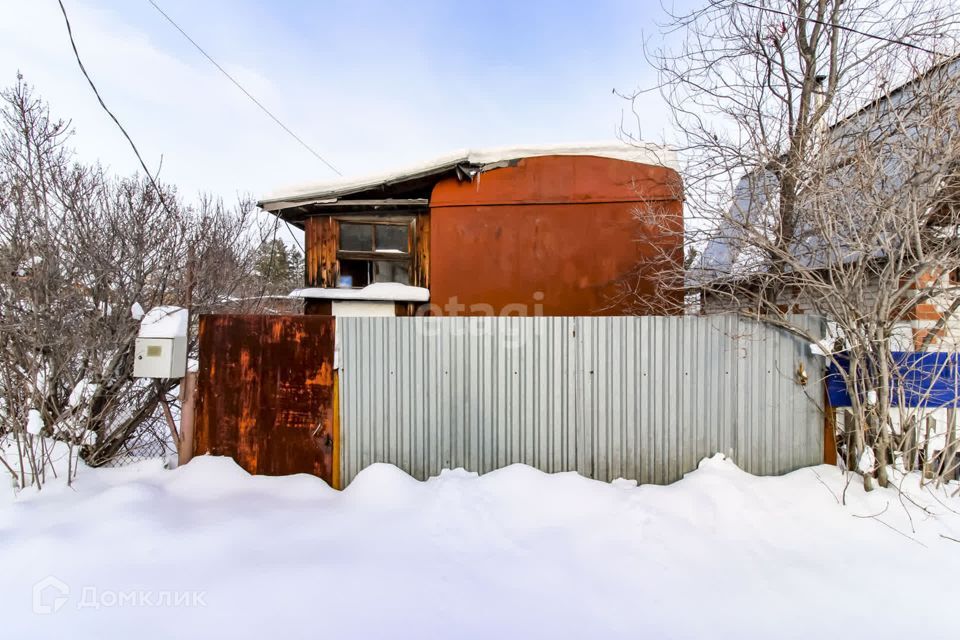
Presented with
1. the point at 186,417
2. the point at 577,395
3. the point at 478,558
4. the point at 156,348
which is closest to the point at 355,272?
the point at 156,348

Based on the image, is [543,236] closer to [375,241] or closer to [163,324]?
[375,241]

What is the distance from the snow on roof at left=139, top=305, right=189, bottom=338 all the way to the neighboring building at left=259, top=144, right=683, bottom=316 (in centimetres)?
276

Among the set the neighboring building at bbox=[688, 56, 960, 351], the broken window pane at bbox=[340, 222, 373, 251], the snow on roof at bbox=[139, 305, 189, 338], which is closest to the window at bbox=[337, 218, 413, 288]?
the broken window pane at bbox=[340, 222, 373, 251]

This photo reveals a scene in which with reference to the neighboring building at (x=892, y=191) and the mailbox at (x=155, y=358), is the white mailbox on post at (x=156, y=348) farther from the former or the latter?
the neighboring building at (x=892, y=191)

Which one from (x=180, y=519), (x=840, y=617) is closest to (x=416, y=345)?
(x=180, y=519)

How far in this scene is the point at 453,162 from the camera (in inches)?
222

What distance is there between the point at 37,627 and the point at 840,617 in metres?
4.50

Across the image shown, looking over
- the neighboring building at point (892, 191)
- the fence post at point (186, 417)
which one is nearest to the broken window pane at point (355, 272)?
the fence post at point (186, 417)

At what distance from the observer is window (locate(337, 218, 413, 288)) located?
6.34 m

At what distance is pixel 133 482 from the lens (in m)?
3.20

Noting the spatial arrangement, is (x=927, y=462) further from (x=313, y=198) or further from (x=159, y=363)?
(x=313, y=198)

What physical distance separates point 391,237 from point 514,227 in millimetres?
2234

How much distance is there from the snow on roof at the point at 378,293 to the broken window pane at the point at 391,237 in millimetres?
686

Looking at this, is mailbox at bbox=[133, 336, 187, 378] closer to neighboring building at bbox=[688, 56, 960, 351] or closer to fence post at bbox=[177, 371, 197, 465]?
fence post at bbox=[177, 371, 197, 465]
